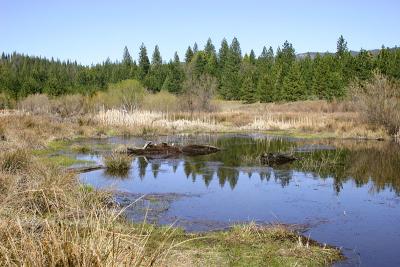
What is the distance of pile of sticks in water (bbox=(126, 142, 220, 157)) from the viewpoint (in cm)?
2403

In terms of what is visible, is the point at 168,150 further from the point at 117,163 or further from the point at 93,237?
the point at 93,237

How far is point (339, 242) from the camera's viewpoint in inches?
396

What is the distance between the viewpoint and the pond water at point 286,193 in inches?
430

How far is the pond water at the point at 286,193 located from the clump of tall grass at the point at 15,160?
2.23 meters

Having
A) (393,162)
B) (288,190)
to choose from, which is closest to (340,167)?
(393,162)

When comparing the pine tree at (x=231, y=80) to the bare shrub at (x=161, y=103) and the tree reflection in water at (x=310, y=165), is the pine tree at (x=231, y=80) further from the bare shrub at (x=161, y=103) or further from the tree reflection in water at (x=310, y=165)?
the tree reflection in water at (x=310, y=165)

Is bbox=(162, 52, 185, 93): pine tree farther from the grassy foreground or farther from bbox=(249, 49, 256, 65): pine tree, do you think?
the grassy foreground

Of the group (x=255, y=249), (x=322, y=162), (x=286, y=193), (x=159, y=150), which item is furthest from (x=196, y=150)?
(x=255, y=249)

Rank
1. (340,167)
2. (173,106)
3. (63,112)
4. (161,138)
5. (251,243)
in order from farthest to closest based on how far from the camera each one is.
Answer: (173,106) < (63,112) < (161,138) < (340,167) < (251,243)

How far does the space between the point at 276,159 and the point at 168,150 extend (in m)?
5.73

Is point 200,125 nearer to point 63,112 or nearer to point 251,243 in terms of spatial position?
point 63,112

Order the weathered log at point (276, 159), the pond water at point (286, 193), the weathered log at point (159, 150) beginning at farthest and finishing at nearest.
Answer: the weathered log at point (159, 150)
the weathered log at point (276, 159)
the pond water at point (286, 193)

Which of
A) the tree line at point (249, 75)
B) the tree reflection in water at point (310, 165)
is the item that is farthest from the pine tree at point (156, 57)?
the tree reflection in water at point (310, 165)

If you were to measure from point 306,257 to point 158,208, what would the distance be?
5.17 m
